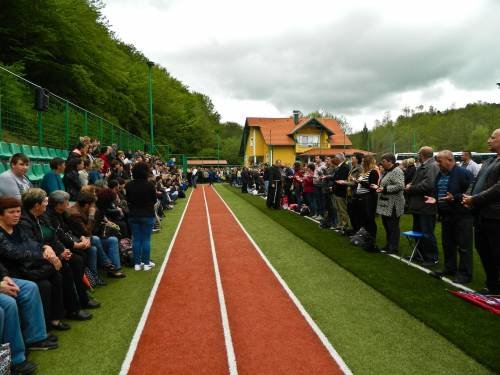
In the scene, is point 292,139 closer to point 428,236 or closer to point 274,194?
point 274,194

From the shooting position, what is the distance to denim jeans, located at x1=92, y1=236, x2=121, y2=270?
6879 millimetres

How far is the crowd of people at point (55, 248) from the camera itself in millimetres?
4129

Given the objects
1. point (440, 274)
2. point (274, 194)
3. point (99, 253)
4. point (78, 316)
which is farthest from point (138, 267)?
point (274, 194)

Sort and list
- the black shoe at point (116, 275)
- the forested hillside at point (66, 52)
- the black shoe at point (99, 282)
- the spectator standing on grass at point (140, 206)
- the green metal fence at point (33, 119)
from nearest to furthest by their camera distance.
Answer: the black shoe at point (99, 282) → the black shoe at point (116, 275) → the spectator standing on grass at point (140, 206) → the green metal fence at point (33, 119) → the forested hillside at point (66, 52)

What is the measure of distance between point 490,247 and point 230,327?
3601 mm

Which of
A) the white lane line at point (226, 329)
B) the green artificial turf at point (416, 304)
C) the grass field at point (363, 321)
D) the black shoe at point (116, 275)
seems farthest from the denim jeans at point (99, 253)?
the green artificial turf at point (416, 304)

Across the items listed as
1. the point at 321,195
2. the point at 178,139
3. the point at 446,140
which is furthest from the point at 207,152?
the point at 321,195

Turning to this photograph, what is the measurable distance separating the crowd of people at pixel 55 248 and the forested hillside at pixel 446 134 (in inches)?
1902

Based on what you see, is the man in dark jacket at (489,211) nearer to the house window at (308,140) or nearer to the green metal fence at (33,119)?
the green metal fence at (33,119)

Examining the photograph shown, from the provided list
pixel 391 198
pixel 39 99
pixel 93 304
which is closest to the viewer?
pixel 93 304

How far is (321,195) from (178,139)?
156 ft

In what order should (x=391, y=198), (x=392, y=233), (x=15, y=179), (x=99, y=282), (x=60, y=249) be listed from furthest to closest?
(x=392, y=233)
(x=391, y=198)
(x=99, y=282)
(x=15, y=179)
(x=60, y=249)

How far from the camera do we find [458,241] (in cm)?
646

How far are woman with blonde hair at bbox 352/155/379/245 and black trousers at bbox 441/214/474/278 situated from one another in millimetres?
2150
